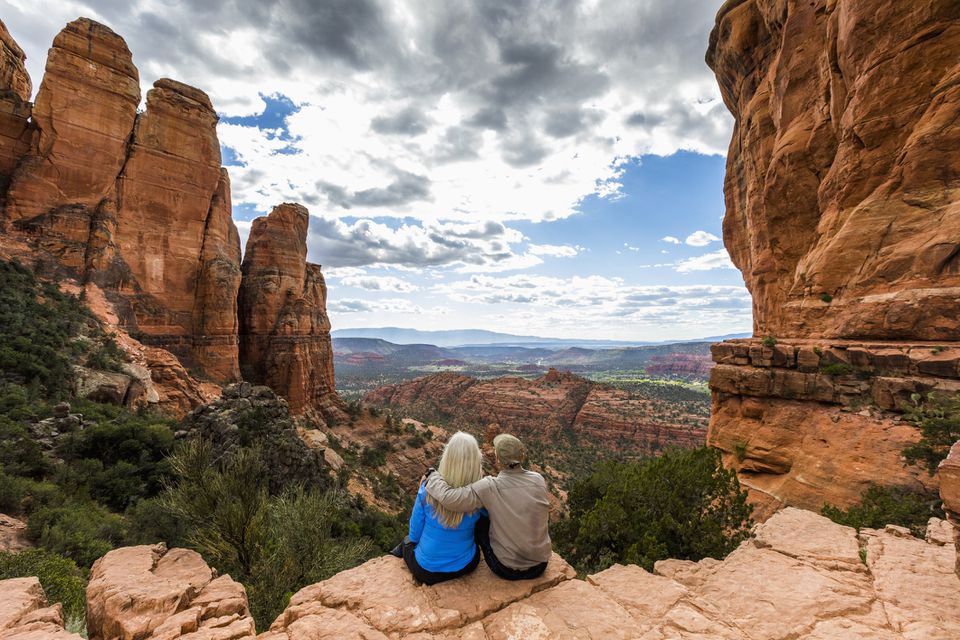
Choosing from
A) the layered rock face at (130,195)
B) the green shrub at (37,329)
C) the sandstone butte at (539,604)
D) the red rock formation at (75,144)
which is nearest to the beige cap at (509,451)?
the sandstone butte at (539,604)

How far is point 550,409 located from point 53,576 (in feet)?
241

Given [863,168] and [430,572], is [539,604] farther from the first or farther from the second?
[863,168]

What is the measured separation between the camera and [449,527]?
12.9ft

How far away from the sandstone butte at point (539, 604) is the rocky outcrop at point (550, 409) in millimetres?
60600

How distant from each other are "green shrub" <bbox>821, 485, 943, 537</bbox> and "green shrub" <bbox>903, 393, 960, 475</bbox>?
847 mm

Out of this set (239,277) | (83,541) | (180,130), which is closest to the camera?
(83,541)

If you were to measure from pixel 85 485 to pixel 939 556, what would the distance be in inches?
677

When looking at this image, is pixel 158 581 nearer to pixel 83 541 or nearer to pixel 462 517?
pixel 462 517

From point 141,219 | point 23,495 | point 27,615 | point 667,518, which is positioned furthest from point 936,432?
point 141,219

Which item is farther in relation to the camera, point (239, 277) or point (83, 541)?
point (239, 277)

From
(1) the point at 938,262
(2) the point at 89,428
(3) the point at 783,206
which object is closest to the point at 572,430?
(3) the point at 783,206

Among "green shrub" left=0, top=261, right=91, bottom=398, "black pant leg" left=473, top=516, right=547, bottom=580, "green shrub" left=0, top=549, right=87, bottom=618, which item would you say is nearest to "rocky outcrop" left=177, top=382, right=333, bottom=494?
"green shrub" left=0, top=261, right=91, bottom=398

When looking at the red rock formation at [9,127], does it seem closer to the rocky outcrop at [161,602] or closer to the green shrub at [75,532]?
the green shrub at [75,532]

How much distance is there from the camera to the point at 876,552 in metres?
5.21
